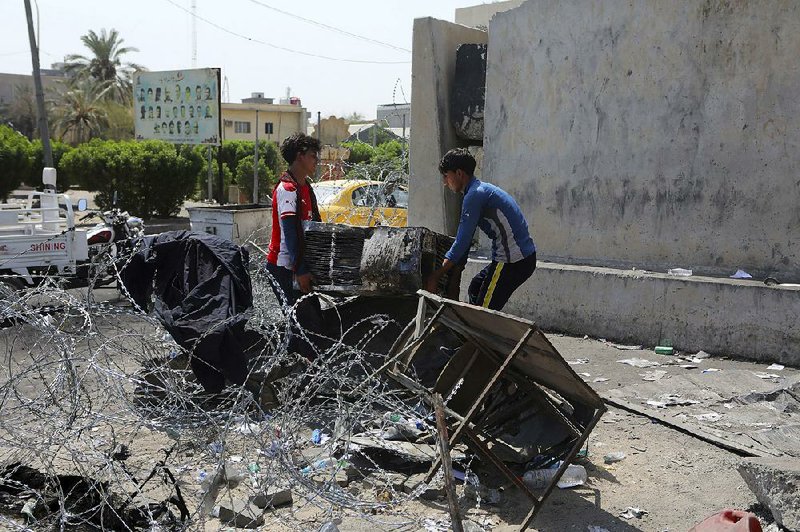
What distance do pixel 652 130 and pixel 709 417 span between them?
3.16 m

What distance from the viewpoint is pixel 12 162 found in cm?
2223

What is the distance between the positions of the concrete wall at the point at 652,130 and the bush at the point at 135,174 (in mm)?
14166

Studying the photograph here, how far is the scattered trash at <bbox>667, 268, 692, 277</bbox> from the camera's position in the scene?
6907 millimetres

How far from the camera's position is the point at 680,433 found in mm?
4836

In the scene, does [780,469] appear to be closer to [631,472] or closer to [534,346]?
[631,472]

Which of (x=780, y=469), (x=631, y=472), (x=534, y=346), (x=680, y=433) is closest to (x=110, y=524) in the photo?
(x=534, y=346)

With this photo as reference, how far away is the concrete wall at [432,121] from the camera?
29.6 feet

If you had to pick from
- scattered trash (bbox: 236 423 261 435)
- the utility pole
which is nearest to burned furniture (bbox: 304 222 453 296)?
scattered trash (bbox: 236 423 261 435)

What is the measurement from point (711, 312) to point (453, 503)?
14.0ft

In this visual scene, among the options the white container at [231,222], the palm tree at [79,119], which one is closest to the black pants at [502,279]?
the white container at [231,222]

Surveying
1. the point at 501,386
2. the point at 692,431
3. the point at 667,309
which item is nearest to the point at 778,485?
the point at 692,431

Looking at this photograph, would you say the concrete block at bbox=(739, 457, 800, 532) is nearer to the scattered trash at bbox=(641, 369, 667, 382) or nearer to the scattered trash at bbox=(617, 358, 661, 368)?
the scattered trash at bbox=(641, 369, 667, 382)

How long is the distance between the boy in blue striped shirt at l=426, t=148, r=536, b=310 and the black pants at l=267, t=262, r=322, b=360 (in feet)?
3.32

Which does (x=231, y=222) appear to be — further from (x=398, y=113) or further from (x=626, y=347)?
(x=398, y=113)
